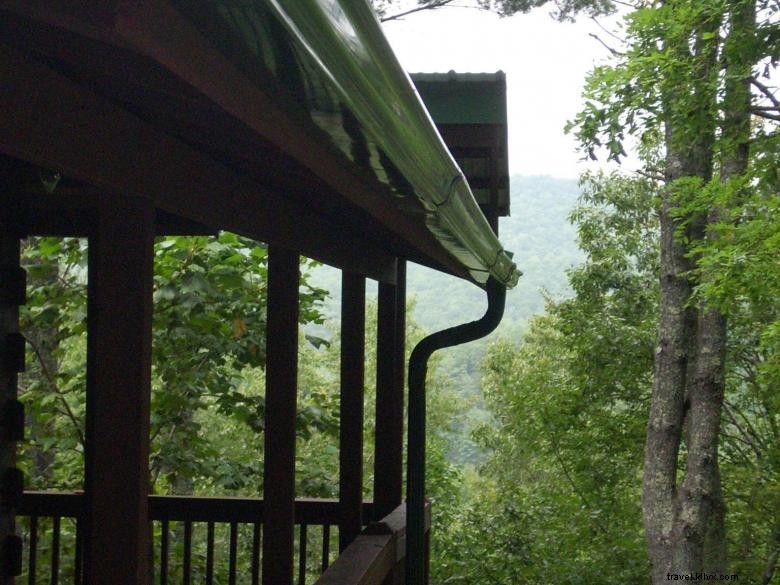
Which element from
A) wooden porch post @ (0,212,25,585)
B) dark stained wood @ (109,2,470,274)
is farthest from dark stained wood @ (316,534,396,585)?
dark stained wood @ (109,2,470,274)

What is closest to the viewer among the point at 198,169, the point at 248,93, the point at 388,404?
the point at 248,93

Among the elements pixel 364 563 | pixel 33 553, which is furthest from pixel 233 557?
pixel 364 563

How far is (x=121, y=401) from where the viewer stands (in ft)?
4.42

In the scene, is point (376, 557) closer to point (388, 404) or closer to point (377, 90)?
point (388, 404)

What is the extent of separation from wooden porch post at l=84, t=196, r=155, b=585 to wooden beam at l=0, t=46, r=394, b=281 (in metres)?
0.07

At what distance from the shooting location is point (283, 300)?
2.43 m

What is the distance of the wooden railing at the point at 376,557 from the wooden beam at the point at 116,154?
43.5 inches

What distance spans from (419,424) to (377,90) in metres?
2.88

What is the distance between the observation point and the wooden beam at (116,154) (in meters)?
0.91

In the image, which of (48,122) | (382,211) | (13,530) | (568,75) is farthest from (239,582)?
(568,75)

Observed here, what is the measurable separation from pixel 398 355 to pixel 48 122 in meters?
3.07

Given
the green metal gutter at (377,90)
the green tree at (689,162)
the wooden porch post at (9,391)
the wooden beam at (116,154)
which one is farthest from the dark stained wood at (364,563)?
the green tree at (689,162)

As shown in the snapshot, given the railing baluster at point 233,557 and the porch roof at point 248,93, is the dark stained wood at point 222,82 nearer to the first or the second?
the porch roof at point 248,93

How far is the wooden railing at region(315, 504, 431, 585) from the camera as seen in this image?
2.82 m
